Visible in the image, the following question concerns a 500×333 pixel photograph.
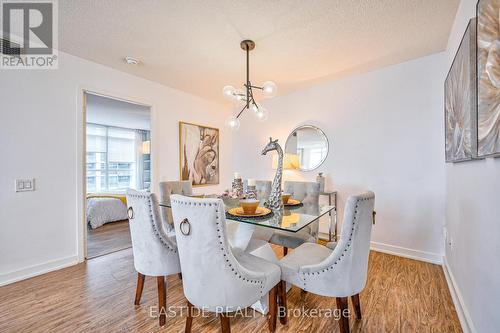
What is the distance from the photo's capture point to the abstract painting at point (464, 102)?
123 cm

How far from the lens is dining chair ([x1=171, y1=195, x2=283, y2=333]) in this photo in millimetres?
1114

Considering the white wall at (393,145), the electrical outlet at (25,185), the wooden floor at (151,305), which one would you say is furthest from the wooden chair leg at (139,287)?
the white wall at (393,145)

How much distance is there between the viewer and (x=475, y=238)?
4.23 ft

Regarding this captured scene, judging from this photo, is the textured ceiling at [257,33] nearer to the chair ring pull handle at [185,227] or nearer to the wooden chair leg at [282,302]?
the chair ring pull handle at [185,227]

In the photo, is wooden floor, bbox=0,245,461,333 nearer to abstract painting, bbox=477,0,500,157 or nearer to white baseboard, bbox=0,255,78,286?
white baseboard, bbox=0,255,78,286

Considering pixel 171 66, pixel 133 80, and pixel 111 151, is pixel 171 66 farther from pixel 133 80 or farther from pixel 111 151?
pixel 111 151

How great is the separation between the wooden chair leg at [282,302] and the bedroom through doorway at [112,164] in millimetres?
2442

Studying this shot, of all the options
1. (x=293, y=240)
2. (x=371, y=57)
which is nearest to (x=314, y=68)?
(x=371, y=57)

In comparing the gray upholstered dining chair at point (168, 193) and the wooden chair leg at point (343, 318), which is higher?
the gray upholstered dining chair at point (168, 193)

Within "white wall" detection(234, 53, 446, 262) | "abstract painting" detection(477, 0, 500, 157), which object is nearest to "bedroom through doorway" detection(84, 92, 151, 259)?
"white wall" detection(234, 53, 446, 262)

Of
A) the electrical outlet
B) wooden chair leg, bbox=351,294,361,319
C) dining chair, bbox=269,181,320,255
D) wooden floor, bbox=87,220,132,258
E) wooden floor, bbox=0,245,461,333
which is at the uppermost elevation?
the electrical outlet

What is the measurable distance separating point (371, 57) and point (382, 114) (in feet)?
2.42

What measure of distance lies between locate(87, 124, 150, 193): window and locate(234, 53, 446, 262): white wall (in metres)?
5.67
